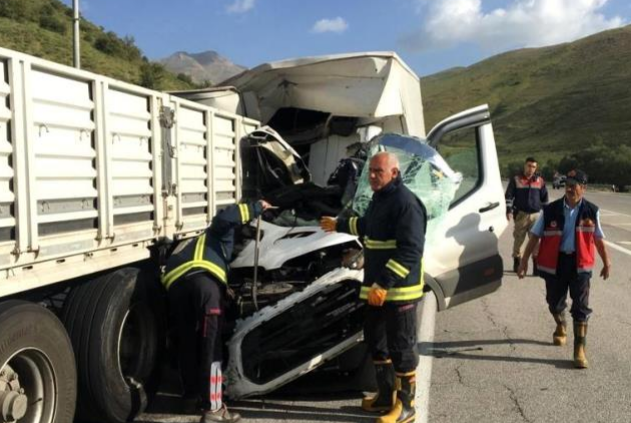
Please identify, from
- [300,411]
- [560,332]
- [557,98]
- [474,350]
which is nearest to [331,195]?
[300,411]

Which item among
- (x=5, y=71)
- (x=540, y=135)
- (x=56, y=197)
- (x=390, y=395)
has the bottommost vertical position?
(x=390, y=395)

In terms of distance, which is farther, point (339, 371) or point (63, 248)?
point (339, 371)

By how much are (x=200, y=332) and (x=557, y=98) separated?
124427 millimetres

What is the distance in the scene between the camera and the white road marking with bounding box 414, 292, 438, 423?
466 centimetres

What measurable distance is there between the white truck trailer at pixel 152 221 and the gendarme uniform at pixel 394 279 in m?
0.25

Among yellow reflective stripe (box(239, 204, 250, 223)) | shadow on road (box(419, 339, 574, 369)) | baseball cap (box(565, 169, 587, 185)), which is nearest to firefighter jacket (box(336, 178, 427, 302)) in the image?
yellow reflective stripe (box(239, 204, 250, 223))

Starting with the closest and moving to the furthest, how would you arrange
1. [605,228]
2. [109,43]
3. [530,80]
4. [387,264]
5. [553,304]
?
[387,264]
[553,304]
[605,228]
[109,43]
[530,80]

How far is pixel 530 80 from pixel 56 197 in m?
161

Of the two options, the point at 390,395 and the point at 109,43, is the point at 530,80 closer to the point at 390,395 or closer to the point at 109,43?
the point at 109,43

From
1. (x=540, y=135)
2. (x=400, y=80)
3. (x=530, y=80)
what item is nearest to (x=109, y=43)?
(x=400, y=80)

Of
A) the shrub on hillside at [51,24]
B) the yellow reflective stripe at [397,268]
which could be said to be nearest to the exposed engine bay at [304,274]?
the yellow reflective stripe at [397,268]

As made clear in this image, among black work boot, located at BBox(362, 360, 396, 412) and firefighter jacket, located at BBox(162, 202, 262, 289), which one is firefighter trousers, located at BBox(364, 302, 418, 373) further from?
firefighter jacket, located at BBox(162, 202, 262, 289)

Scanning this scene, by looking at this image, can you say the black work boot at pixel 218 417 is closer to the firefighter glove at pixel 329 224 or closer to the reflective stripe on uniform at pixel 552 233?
the firefighter glove at pixel 329 224

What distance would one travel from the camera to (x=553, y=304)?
20.1ft
